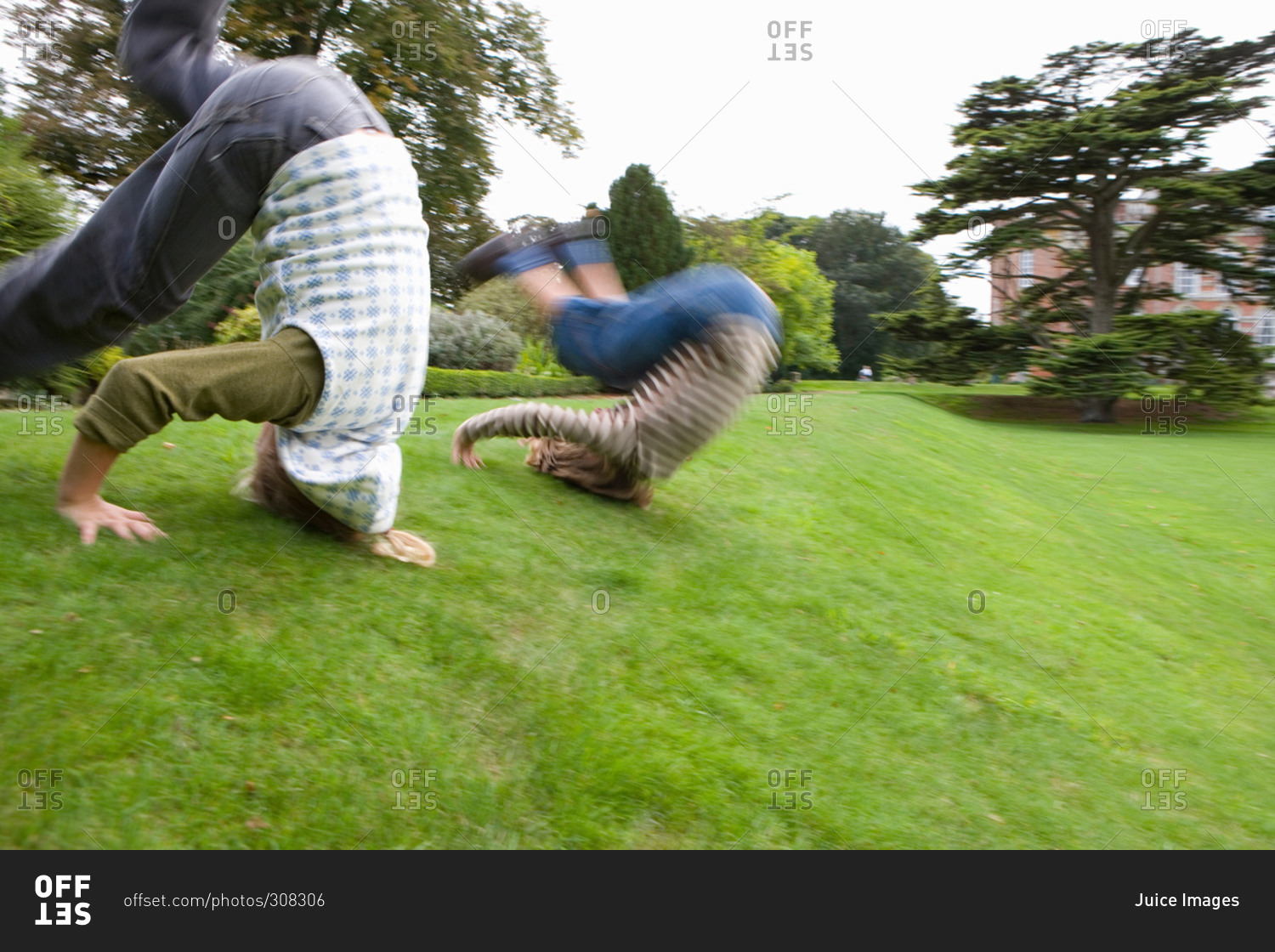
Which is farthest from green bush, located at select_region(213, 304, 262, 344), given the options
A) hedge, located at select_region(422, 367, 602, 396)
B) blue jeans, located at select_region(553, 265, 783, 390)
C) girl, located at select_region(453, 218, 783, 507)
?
blue jeans, located at select_region(553, 265, 783, 390)

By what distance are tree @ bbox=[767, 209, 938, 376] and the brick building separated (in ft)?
36.0

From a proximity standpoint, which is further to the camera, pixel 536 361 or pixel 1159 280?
pixel 1159 280

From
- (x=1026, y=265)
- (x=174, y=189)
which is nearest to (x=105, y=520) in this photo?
(x=174, y=189)

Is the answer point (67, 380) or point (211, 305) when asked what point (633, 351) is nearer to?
point (67, 380)

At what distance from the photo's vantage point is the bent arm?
3256 mm

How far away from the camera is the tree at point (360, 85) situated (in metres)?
15.5

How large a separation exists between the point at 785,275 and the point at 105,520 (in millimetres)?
24519

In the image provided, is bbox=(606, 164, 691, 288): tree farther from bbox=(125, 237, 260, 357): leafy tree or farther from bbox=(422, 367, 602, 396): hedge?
bbox=(125, 237, 260, 357): leafy tree

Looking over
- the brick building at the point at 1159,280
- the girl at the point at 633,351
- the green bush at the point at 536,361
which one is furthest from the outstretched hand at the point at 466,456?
the brick building at the point at 1159,280

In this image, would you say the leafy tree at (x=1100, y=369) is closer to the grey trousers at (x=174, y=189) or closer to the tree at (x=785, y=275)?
the tree at (x=785, y=275)

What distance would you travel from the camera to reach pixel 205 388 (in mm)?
2820

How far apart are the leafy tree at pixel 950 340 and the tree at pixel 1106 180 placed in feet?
3.24

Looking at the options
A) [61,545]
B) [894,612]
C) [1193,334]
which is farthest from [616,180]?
[61,545]
